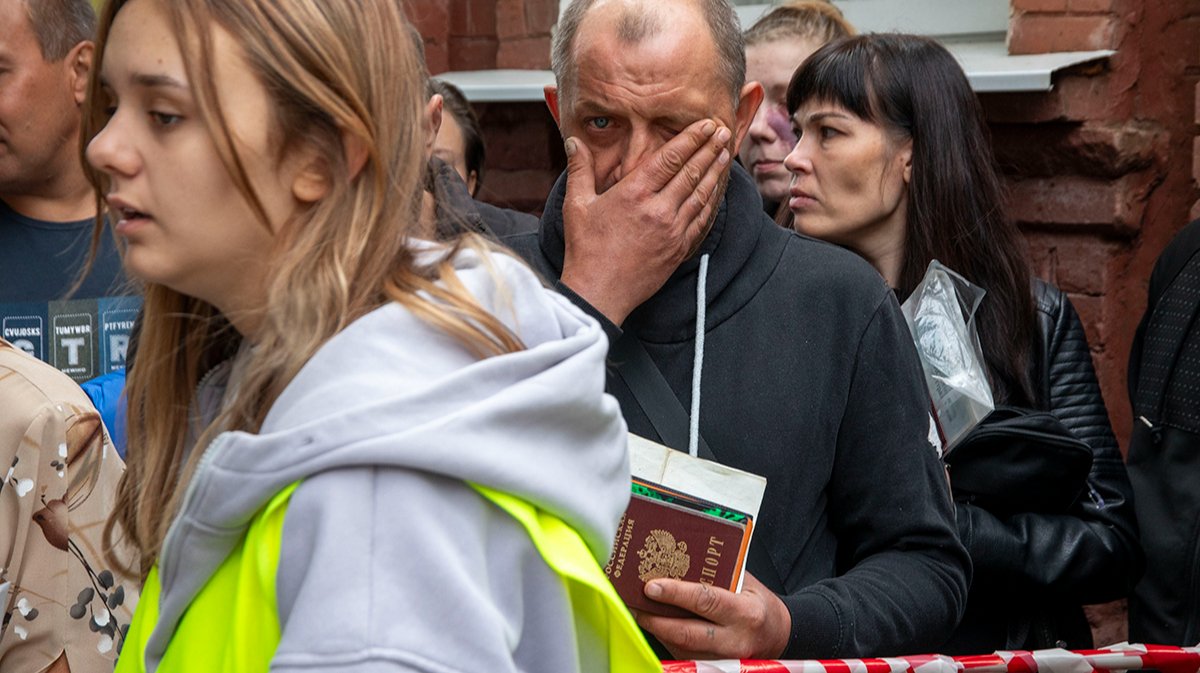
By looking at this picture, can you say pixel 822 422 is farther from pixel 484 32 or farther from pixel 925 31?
pixel 484 32

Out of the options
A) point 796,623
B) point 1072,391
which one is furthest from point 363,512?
point 1072,391

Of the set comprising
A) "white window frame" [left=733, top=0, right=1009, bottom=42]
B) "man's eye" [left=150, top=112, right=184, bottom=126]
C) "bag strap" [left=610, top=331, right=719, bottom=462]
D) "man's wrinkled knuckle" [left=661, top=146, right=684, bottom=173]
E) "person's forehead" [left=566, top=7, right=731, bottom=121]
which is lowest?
"bag strap" [left=610, top=331, right=719, bottom=462]

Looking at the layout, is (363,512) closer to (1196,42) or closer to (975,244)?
(975,244)

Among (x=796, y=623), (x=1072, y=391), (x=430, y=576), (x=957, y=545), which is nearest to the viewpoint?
(x=430, y=576)

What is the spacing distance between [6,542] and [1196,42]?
9.60 feet

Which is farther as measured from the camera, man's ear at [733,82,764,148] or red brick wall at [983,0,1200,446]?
red brick wall at [983,0,1200,446]

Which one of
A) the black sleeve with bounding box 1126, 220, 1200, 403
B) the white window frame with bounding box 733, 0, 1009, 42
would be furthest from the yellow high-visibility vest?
the white window frame with bounding box 733, 0, 1009, 42

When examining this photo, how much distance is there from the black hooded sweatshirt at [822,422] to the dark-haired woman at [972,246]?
2.28 ft

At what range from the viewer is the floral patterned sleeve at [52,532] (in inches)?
73.5

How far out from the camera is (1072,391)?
2.89 meters

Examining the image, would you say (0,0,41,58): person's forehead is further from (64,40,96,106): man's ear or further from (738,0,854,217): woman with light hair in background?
(738,0,854,217): woman with light hair in background

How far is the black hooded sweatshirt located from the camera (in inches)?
77.2

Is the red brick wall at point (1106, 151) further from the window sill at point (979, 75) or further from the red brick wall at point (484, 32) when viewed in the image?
the red brick wall at point (484, 32)

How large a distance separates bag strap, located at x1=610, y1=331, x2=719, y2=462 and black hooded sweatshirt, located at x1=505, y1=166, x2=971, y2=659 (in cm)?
1
